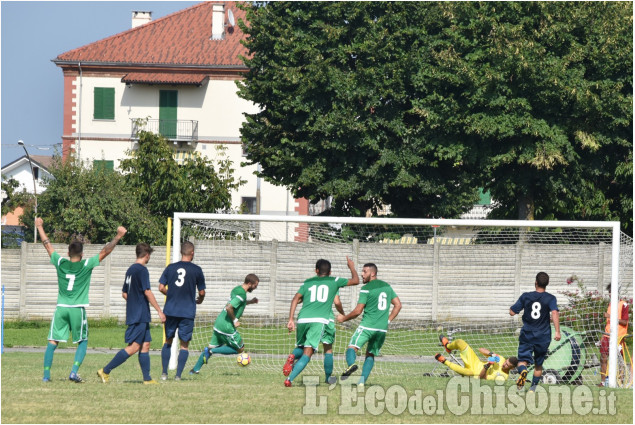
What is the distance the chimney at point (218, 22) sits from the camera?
52.0 m

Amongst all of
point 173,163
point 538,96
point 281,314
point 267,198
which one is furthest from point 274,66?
point 267,198

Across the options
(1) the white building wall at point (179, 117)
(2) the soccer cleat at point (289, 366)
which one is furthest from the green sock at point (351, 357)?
(1) the white building wall at point (179, 117)

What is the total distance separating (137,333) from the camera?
12352 millimetres

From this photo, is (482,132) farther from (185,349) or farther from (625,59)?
(185,349)

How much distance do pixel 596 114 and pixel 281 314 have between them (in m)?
13.8

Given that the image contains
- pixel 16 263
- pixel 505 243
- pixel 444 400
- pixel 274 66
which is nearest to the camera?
pixel 444 400

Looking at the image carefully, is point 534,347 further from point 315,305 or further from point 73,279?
point 73,279

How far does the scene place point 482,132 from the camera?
30.3 meters

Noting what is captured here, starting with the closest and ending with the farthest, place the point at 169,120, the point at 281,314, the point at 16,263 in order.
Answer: the point at 281,314
the point at 16,263
the point at 169,120

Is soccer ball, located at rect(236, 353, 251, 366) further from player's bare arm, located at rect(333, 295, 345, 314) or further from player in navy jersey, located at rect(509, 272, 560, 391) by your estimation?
player in navy jersey, located at rect(509, 272, 560, 391)

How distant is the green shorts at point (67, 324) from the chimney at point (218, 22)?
4142cm

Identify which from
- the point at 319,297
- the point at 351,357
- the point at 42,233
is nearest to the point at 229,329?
the point at 351,357

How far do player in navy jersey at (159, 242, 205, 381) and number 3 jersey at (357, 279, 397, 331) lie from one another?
2.29 meters

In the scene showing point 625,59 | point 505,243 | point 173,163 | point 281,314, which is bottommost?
point 281,314
